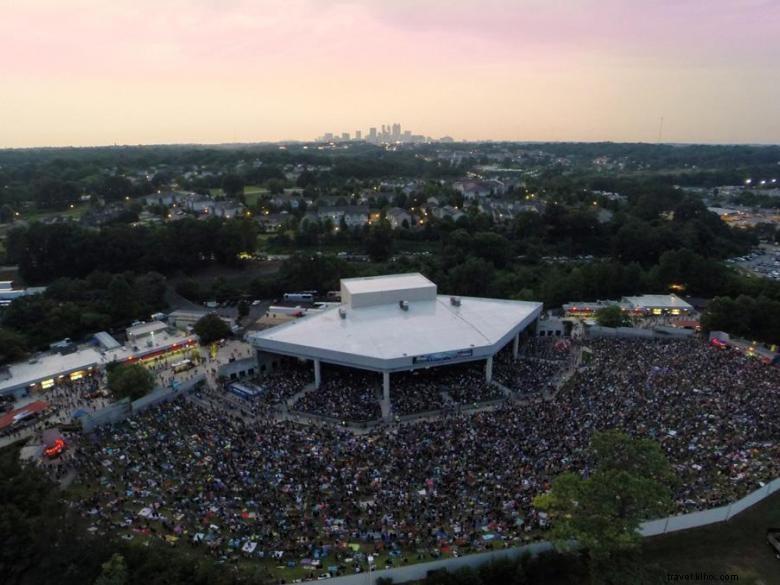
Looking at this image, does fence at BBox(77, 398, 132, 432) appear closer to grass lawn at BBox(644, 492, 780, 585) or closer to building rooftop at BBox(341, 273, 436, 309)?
building rooftop at BBox(341, 273, 436, 309)

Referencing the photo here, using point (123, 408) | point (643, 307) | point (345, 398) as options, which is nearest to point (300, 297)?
point (345, 398)

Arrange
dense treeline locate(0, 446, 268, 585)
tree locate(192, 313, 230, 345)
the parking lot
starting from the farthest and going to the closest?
1. the parking lot
2. tree locate(192, 313, 230, 345)
3. dense treeline locate(0, 446, 268, 585)

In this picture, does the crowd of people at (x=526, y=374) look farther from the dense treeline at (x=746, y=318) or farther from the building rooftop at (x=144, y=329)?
the building rooftop at (x=144, y=329)

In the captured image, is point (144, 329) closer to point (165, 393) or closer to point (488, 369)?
point (165, 393)

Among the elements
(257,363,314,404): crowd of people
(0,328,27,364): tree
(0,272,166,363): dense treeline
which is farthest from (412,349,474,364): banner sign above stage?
(0,272,166,363): dense treeline

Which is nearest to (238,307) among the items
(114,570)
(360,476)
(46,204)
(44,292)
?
(44,292)

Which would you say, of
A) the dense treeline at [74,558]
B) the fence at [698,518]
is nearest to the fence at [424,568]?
the dense treeline at [74,558]

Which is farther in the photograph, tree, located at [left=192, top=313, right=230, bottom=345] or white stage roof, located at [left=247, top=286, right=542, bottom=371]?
tree, located at [left=192, top=313, right=230, bottom=345]

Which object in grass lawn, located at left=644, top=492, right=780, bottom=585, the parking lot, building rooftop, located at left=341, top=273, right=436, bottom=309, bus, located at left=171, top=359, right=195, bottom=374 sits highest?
building rooftop, located at left=341, top=273, right=436, bottom=309
